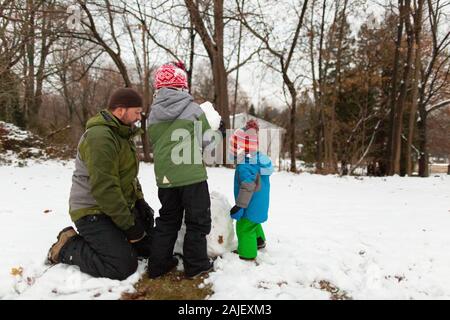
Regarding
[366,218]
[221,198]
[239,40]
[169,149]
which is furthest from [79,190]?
[239,40]

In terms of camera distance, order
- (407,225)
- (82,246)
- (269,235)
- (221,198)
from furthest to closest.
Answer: (407,225) < (269,235) < (221,198) < (82,246)

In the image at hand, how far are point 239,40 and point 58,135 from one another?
9843 millimetres

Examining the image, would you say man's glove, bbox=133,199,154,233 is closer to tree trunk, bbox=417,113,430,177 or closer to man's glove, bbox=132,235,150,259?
man's glove, bbox=132,235,150,259

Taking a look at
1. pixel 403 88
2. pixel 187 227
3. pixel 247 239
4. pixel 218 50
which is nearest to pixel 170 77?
pixel 187 227

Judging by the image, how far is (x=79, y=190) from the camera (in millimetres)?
2980

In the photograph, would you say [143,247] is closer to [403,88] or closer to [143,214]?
[143,214]

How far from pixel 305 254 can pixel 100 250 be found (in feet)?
6.57

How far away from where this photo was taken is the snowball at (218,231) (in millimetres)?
3376

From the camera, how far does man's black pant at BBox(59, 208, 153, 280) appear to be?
288cm

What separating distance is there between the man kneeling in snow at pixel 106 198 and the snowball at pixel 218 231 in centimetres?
49

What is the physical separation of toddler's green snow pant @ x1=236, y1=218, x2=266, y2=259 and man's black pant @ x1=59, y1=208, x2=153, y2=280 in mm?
1015

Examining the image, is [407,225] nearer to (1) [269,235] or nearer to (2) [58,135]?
(1) [269,235]

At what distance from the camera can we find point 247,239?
339 centimetres

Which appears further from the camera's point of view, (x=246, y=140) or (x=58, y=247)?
(x=246, y=140)
